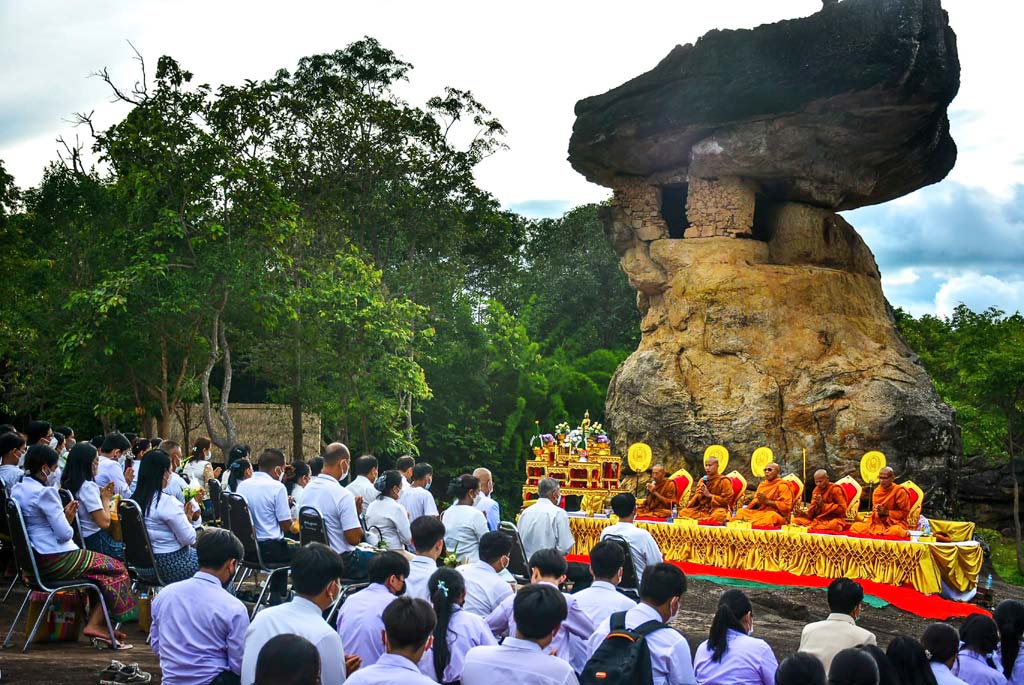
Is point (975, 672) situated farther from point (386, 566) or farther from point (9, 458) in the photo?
point (9, 458)

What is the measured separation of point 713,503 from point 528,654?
12.2 m

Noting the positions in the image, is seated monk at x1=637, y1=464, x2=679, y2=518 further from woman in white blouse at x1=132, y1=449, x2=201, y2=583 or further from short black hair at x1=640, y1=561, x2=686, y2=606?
short black hair at x1=640, y1=561, x2=686, y2=606

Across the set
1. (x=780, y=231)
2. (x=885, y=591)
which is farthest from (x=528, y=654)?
(x=780, y=231)

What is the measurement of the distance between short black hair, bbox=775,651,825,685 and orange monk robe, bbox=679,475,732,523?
11931mm

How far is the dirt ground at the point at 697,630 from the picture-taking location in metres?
6.98

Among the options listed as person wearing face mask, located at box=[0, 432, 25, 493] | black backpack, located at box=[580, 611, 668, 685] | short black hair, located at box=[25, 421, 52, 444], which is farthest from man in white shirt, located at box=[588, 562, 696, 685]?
short black hair, located at box=[25, 421, 52, 444]

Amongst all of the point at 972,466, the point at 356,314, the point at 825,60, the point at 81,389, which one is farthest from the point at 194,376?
the point at 972,466

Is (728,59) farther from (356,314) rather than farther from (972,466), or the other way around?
(972,466)

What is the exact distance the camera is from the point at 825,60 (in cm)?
1842

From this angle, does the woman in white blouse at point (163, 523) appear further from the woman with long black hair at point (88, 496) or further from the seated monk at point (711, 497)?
the seated monk at point (711, 497)

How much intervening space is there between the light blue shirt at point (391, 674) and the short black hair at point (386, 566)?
1319mm

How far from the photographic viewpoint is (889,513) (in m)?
14.5

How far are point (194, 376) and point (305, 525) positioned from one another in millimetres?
14804

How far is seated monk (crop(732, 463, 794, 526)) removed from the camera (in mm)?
15477
